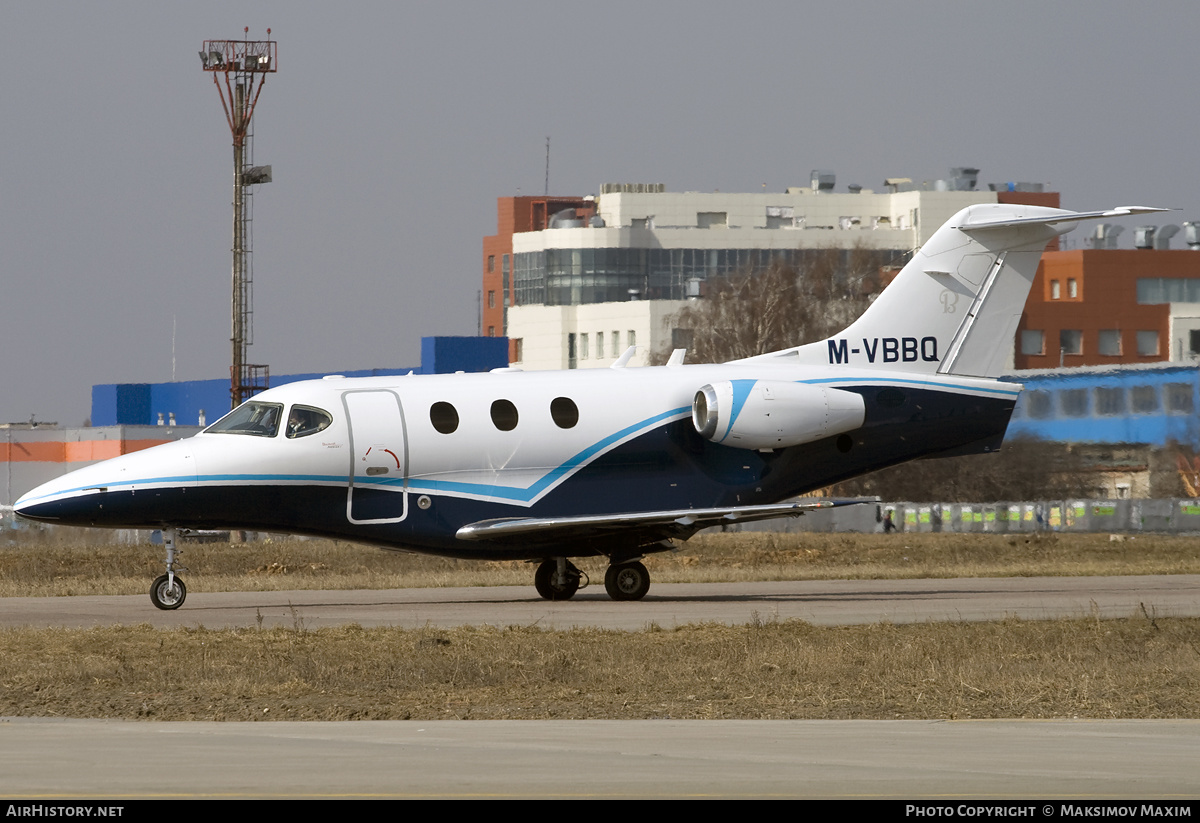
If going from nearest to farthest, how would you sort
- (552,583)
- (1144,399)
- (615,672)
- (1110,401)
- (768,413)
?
(615,672) → (768,413) → (552,583) → (1144,399) → (1110,401)

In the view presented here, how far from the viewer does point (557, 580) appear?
95.0 ft

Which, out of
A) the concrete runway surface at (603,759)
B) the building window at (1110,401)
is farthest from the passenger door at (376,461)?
the building window at (1110,401)

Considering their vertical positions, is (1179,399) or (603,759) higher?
(1179,399)

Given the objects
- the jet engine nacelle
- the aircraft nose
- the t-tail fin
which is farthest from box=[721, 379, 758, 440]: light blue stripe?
the aircraft nose

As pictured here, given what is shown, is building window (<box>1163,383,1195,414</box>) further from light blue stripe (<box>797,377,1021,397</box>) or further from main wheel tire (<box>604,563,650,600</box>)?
main wheel tire (<box>604,563,650,600</box>)

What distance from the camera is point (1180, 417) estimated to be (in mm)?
83000

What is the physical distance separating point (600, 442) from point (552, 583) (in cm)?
261

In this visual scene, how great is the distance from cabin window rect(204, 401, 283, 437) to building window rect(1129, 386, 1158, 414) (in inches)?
2642

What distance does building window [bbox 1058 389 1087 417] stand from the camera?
90.7m

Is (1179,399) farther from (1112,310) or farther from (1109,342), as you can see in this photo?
(1112,310)

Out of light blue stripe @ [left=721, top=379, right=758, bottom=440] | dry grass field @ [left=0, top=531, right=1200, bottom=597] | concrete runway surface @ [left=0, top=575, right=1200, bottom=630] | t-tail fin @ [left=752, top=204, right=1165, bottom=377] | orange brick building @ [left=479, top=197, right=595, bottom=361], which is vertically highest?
orange brick building @ [left=479, top=197, right=595, bottom=361]

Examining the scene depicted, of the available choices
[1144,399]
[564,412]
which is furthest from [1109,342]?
[564,412]

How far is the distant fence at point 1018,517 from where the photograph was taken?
6531 centimetres

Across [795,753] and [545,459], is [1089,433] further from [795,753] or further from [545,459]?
[795,753]
